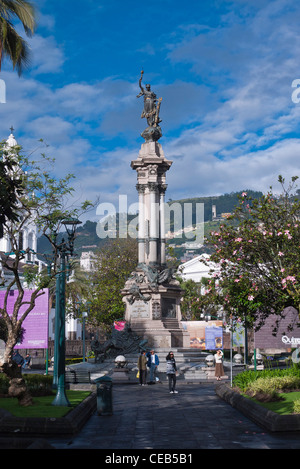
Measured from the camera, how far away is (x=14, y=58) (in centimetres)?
2338

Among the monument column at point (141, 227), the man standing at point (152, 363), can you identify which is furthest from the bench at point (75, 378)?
the monument column at point (141, 227)

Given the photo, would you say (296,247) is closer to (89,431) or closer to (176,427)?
(176,427)

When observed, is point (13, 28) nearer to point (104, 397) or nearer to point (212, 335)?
point (104, 397)

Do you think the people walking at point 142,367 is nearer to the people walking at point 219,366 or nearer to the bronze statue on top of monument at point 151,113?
the people walking at point 219,366

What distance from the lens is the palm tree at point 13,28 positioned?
73.8 ft

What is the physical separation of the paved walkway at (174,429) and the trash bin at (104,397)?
29 cm

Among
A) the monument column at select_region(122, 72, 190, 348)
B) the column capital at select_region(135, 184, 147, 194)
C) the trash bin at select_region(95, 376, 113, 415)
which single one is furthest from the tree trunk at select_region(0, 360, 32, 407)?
the column capital at select_region(135, 184, 147, 194)

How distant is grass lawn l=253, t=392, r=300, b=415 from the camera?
14.3 meters

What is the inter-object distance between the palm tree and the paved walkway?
588 inches

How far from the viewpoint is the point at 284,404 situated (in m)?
15.2

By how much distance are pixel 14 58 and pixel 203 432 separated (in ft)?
56.9

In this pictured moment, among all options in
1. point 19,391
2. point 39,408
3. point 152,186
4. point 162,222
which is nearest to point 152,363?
point 162,222

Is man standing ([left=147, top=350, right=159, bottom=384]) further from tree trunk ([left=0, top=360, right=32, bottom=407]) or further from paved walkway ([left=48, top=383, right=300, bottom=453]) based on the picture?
tree trunk ([left=0, top=360, right=32, bottom=407])

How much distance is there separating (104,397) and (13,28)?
15.6 meters
